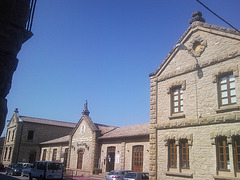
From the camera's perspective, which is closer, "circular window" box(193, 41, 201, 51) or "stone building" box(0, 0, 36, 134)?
"stone building" box(0, 0, 36, 134)

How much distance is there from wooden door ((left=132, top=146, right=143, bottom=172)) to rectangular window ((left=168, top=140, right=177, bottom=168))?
686cm

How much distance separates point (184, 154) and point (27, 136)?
37957mm

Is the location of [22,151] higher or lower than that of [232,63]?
lower

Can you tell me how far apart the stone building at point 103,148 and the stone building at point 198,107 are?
219 inches

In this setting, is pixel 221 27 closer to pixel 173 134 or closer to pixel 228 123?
pixel 228 123

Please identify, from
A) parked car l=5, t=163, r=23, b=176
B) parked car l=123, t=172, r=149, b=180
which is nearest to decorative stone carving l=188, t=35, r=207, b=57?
parked car l=123, t=172, r=149, b=180

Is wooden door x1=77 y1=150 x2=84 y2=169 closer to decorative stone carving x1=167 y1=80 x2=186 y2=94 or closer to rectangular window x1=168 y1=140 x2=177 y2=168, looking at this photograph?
rectangular window x1=168 y1=140 x2=177 y2=168

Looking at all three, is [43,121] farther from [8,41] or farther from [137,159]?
[8,41]

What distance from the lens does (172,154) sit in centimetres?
1522

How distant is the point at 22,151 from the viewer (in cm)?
4447

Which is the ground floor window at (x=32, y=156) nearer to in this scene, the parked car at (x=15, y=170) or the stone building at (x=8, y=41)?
the parked car at (x=15, y=170)

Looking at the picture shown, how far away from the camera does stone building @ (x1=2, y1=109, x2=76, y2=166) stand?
4422 centimetres

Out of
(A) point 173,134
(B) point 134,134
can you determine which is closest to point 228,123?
(A) point 173,134

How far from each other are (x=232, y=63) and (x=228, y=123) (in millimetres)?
3301
